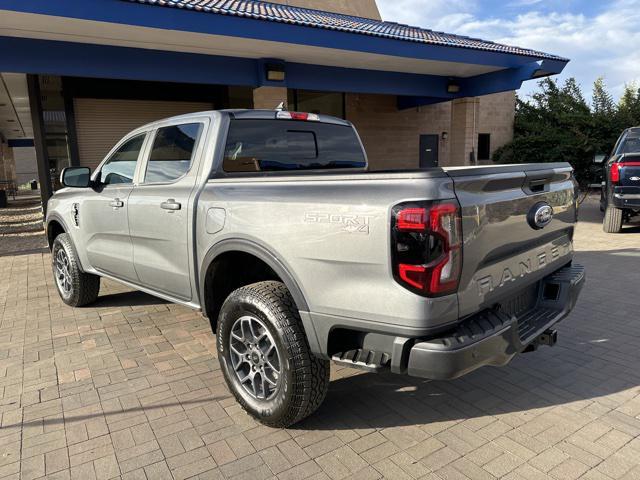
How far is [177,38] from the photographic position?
8.86 metres

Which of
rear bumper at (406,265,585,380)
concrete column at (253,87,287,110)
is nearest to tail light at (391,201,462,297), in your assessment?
rear bumper at (406,265,585,380)

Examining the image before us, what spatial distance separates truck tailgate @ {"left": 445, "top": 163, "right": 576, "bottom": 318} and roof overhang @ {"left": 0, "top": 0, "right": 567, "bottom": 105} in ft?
23.5

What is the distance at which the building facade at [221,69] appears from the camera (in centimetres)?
820

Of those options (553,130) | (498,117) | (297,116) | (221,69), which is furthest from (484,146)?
(297,116)

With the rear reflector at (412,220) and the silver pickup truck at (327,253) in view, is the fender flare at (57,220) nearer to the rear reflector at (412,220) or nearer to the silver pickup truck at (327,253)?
the silver pickup truck at (327,253)

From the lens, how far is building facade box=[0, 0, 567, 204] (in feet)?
26.9

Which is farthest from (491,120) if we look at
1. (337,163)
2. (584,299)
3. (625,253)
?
(337,163)

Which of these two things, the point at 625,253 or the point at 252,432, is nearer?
the point at 252,432

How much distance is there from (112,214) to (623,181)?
8.85m

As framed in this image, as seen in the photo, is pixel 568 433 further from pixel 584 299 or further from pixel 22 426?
pixel 22 426

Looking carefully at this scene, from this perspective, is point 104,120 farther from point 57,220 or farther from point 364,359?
point 364,359

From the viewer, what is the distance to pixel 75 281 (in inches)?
205

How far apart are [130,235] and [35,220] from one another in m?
13.4

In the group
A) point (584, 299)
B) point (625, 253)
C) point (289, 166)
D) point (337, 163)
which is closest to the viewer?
point (289, 166)
